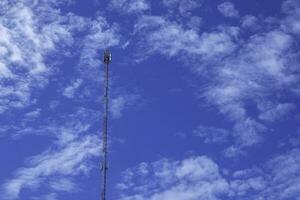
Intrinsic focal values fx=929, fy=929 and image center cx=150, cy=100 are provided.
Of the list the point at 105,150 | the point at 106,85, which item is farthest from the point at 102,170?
the point at 106,85

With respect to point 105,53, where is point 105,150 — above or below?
below

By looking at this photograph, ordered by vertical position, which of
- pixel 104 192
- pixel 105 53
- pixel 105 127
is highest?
pixel 105 53

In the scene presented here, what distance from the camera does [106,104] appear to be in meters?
167

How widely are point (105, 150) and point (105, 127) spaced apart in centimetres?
466

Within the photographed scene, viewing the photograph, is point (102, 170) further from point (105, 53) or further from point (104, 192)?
point (105, 53)

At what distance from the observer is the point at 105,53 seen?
168 meters

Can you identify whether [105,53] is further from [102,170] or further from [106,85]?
[102,170]

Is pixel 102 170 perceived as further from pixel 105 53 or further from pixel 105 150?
pixel 105 53

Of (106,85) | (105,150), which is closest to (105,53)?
(106,85)

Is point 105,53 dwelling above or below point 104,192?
above

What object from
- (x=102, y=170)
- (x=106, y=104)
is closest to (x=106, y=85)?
(x=106, y=104)

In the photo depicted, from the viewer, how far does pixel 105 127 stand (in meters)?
167

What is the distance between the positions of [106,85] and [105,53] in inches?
231

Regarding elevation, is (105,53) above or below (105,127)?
above
